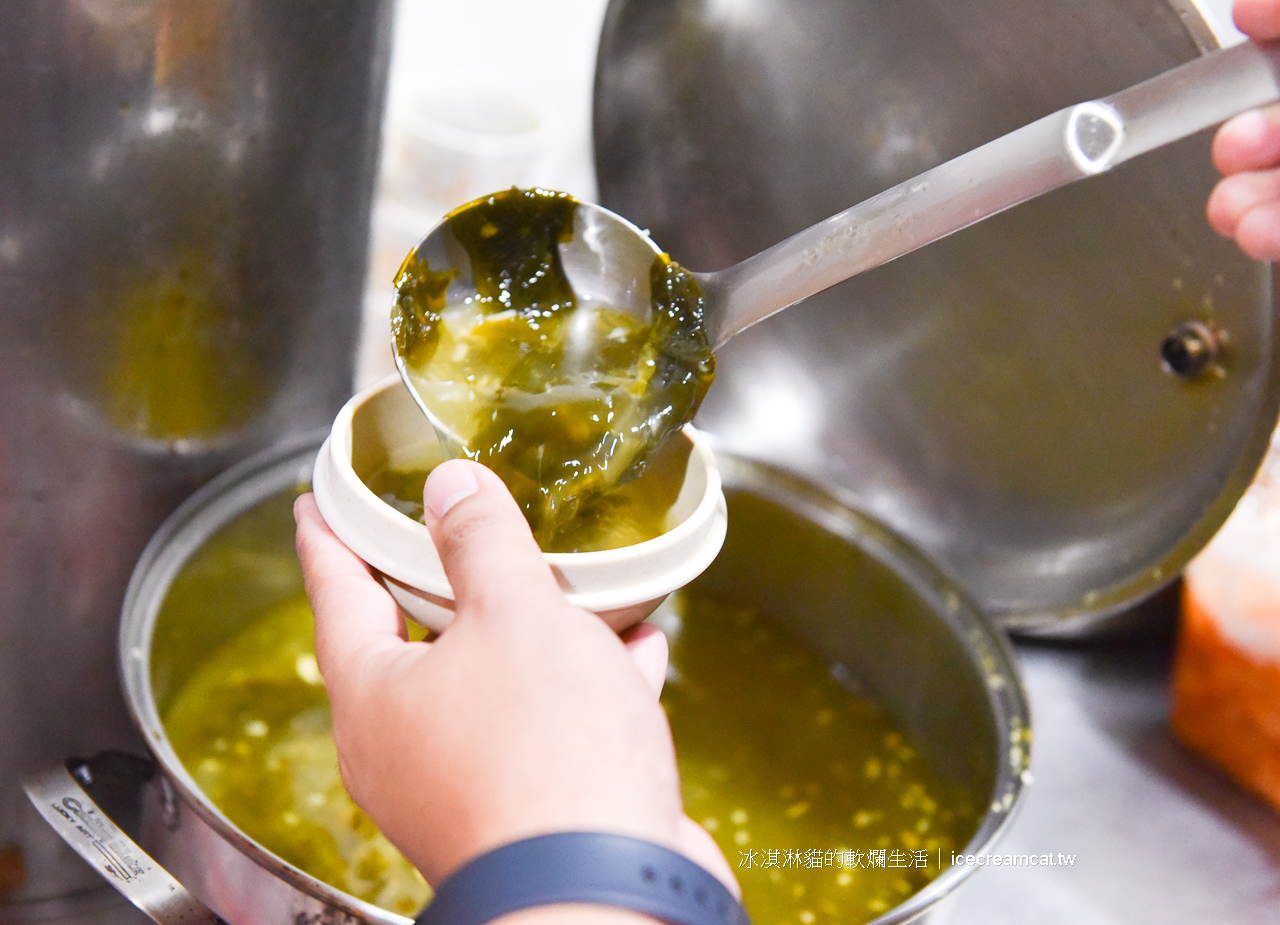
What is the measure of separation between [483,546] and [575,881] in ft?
0.53

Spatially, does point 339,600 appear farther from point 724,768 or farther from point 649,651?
point 724,768

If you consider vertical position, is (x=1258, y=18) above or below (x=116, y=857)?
above

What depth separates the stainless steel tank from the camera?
68 centimetres

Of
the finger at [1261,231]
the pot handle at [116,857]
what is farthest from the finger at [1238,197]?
the pot handle at [116,857]

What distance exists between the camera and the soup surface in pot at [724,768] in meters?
0.85

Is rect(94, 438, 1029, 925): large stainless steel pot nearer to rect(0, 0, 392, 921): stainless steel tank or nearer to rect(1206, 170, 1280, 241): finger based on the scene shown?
rect(0, 0, 392, 921): stainless steel tank

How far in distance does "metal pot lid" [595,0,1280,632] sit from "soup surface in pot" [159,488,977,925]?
0.19 m

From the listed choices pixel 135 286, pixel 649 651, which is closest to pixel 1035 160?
pixel 649 651

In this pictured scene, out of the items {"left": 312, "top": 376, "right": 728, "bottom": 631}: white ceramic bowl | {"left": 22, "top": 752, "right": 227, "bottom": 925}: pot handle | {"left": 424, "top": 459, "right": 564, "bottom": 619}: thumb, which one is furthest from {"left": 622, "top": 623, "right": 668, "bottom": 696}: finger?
{"left": 22, "top": 752, "right": 227, "bottom": 925}: pot handle

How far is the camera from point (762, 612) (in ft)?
3.70

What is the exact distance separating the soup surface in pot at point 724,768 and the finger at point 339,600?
307mm

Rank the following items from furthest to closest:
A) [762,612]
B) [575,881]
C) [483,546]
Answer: [762,612], [483,546], [575,881]

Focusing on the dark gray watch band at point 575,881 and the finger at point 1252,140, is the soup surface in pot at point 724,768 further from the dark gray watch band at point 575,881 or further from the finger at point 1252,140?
the finger at point 1252,140

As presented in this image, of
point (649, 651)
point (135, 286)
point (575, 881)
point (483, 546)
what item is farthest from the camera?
point (135, 286)
